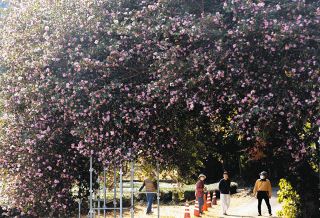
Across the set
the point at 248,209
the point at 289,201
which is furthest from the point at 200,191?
the point at 289,201

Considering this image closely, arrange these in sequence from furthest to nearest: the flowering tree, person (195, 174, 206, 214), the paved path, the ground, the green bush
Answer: the ground, the paved path, person (195, 174, 206, 214), the green bush, the flowering tree

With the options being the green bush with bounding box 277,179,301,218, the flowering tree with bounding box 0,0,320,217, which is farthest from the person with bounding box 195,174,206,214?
the flowering tree with bounding box 0,0,320,217

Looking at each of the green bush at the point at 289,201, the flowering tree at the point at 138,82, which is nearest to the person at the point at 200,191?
the green bush at the point at 289,201

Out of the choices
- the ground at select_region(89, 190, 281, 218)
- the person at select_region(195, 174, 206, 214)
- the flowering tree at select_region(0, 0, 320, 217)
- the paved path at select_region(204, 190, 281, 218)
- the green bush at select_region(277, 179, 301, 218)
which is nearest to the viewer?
the flowering tree at select_region(0, 0, 320, 217)

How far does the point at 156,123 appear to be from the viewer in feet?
35.1

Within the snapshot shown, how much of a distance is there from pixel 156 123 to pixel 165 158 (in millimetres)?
1225

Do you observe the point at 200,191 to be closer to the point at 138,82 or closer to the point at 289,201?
the point at 289,201

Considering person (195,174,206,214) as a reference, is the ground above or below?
below

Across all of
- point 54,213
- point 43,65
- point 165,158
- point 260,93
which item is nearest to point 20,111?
point 43,65

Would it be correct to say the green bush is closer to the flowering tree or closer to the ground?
the ground

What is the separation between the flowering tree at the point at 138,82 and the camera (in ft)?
29.2

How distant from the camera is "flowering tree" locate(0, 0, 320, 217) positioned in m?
A: 8.91

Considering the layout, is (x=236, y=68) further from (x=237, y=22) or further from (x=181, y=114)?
(x=181, y=114)

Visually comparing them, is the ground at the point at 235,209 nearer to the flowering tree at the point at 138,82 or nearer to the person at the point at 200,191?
the person at the point at 200,191
